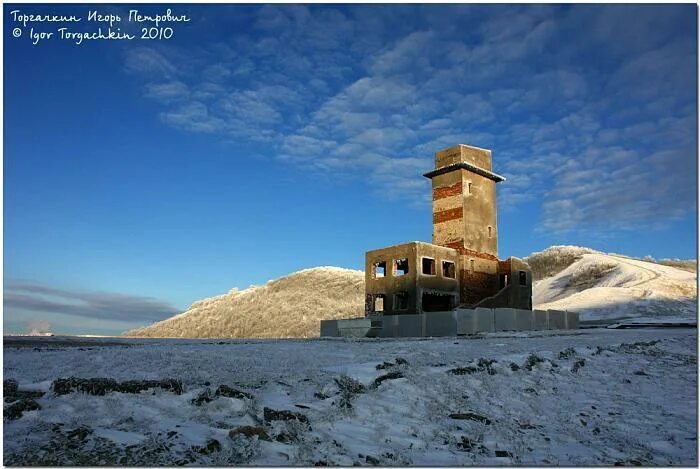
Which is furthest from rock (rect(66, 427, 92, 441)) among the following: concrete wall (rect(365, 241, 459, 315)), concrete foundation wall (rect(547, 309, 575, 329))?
concrete foundation wall (rect(547, 309, 575, 329))

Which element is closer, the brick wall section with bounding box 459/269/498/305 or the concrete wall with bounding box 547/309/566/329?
the concrete wall with bounding box 547/309/566/329

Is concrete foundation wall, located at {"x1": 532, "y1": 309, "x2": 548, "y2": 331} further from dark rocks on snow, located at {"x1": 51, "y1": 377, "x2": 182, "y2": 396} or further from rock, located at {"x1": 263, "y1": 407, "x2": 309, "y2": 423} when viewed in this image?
dark rocks on snow, located at {"x1": 51, "y1": 377, "x2": 182, "y2": 396}

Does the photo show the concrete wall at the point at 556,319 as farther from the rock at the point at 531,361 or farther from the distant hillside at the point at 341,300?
the rock at the point at 531,361

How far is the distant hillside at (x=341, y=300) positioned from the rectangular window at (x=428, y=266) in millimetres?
20027

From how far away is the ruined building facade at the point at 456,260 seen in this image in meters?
33.0

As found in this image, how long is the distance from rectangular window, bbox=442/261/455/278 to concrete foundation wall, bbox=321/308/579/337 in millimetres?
7334

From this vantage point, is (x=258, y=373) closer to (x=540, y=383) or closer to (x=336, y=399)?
(x=336, y=399)

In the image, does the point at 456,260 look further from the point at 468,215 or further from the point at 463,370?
the point at 463,370

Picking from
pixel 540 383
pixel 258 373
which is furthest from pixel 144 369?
pixel 540 383

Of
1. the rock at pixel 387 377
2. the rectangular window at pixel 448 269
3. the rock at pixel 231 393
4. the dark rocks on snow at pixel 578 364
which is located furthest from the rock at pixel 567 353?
the rectangular window at pixel 448 269

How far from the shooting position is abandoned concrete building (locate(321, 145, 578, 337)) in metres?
32.2

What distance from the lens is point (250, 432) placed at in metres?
5.19

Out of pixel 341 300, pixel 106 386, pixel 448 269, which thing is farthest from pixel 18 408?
pixel 341 300

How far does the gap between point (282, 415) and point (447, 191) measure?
32666 mm
